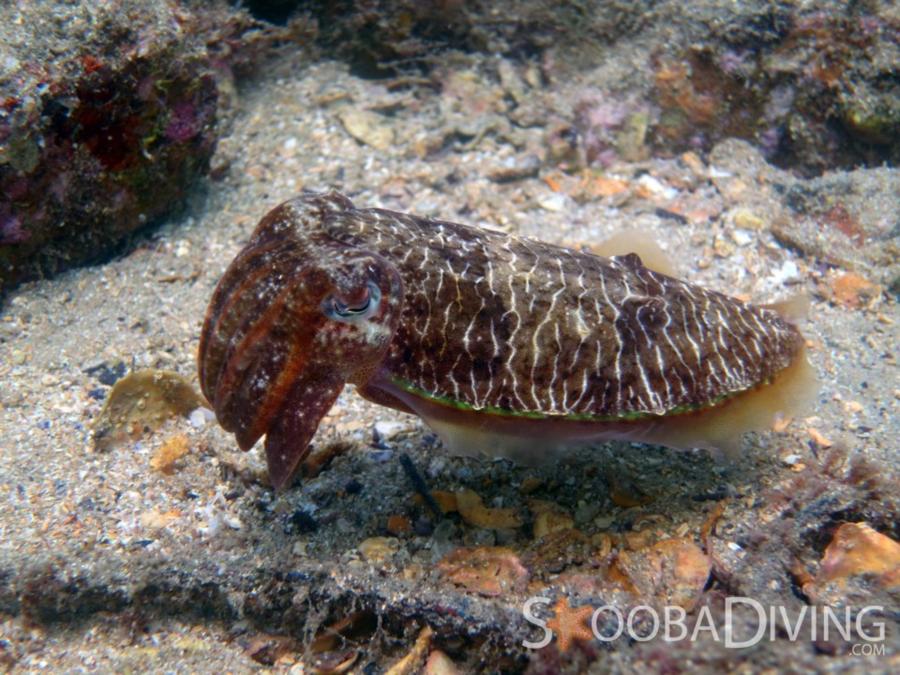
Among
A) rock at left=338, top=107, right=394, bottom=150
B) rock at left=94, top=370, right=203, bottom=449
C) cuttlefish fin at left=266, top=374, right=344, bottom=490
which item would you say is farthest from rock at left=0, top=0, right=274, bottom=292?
cuttlefish fin at left=266, top=374, right=344, bottom=490

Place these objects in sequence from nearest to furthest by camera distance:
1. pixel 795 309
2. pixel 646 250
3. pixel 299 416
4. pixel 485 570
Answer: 1. pixel 299 416
2. pixel 485 570
3. pixel 795 309
4. pixel 646 250

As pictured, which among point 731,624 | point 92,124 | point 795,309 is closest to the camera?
point 731,624

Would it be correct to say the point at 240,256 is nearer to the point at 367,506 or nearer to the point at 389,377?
the point at 389,377

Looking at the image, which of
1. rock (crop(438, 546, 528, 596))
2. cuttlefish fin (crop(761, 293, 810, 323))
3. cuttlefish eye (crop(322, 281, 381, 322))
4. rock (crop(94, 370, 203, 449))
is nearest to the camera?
cuttlefish eye (crop(322, 281, 381, 322))

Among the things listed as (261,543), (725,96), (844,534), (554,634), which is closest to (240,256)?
(261,543)

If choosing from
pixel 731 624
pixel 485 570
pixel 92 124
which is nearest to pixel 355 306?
pixel 485 570

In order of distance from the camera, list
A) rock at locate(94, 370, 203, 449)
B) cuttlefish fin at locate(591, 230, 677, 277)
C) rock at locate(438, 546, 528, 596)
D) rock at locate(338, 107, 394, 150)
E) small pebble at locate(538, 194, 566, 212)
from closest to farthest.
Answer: rock at locate(438, 546, 528, 596)
cuttlefish fin at locate(591, 230, 677, 277)
rock at locate(94, 370, 203, 449)
small pebble at locate(538, 194, 566, 212)
rock at locate(338, 107, 394, 150)

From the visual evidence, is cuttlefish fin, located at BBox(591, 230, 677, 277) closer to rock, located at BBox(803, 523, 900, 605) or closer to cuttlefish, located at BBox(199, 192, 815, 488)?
cuttlefish, located at BBox(199, 192, 815, 488)

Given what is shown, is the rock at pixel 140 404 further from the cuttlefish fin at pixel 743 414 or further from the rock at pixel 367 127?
the rock at pixel 367 127

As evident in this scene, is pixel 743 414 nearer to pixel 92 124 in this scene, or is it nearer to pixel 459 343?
pixel 459 343
